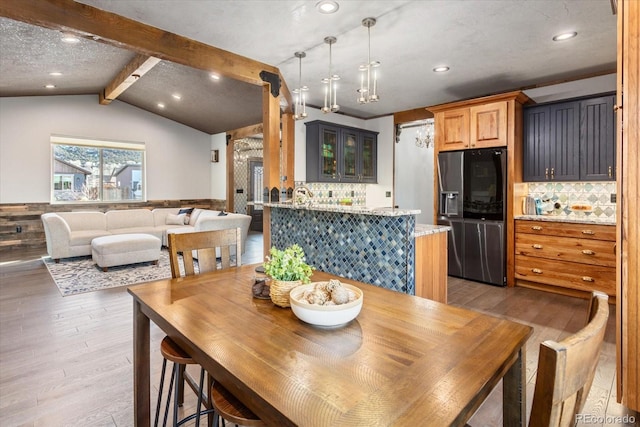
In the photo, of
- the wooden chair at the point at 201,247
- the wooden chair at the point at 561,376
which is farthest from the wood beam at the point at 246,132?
the wooden chair at the point at 561,376

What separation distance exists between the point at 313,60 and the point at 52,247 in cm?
495

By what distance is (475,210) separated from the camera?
4539 mm

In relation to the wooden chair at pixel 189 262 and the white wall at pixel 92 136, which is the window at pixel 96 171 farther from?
the wooden chair at pixel 189 262

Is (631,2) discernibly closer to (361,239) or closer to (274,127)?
(361,239)

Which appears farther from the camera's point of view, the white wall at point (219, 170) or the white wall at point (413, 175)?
the white wall at point (219, 170)

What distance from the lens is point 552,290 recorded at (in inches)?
163

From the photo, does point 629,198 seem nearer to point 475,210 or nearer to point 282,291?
point 282,291

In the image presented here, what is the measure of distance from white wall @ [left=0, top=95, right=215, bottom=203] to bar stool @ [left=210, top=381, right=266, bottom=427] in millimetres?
7814

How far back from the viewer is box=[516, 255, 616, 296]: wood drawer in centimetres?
369

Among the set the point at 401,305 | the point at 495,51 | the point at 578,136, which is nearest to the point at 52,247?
the point at 401,305

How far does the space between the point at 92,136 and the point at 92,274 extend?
4.07 m

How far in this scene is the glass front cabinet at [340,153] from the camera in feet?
18.5

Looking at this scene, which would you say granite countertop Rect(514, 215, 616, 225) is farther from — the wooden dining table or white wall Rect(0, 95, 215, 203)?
white wall Rect(0, 95, 215, 203)

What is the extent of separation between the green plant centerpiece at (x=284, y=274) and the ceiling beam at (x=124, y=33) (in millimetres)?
2694
